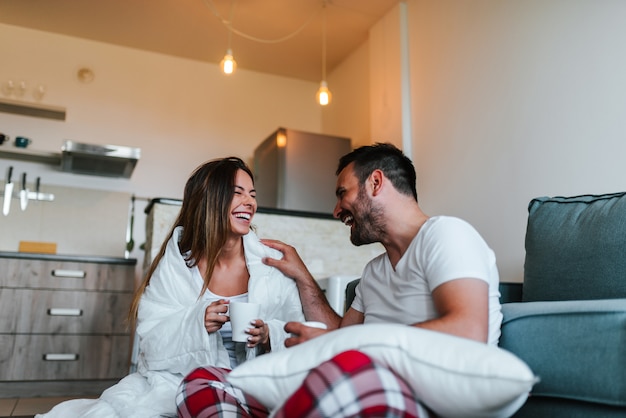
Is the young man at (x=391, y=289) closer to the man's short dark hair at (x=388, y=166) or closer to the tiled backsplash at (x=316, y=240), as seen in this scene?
the man's short dark hair at (x=388, y=166)

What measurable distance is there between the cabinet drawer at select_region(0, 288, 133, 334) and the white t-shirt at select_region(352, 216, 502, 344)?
2.49 meters

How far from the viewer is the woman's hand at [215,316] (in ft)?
5.36

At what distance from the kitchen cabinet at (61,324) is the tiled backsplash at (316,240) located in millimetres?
710

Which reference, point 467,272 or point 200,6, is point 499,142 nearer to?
point 467,272

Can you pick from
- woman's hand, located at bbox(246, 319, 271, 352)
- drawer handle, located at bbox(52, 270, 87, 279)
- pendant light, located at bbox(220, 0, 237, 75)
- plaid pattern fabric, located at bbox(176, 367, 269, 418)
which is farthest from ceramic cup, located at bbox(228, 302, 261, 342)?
drawer handle, located at bbox(52, 270, 87, 279)

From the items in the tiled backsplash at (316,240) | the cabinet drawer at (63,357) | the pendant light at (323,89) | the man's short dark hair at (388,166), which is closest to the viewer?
the man's short dark hair at (388,166)

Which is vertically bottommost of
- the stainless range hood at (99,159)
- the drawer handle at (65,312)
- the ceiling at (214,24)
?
the drawer handle at (65,312)

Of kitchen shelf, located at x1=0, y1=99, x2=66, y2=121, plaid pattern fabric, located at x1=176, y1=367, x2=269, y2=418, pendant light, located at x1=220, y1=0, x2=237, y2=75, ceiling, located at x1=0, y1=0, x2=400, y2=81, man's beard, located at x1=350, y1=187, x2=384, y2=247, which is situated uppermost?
ceiling, located at x1=0, y1=0, x2=400, y2=81

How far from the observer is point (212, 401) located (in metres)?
1.34

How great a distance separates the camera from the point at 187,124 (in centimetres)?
503

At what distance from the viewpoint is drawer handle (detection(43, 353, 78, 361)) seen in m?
3.55

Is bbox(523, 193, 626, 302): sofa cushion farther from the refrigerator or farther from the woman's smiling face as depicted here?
the refrigerator

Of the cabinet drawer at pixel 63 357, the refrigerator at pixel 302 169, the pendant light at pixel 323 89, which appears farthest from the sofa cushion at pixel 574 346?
the refrigerator at pixel 302 169

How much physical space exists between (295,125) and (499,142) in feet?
8.86
